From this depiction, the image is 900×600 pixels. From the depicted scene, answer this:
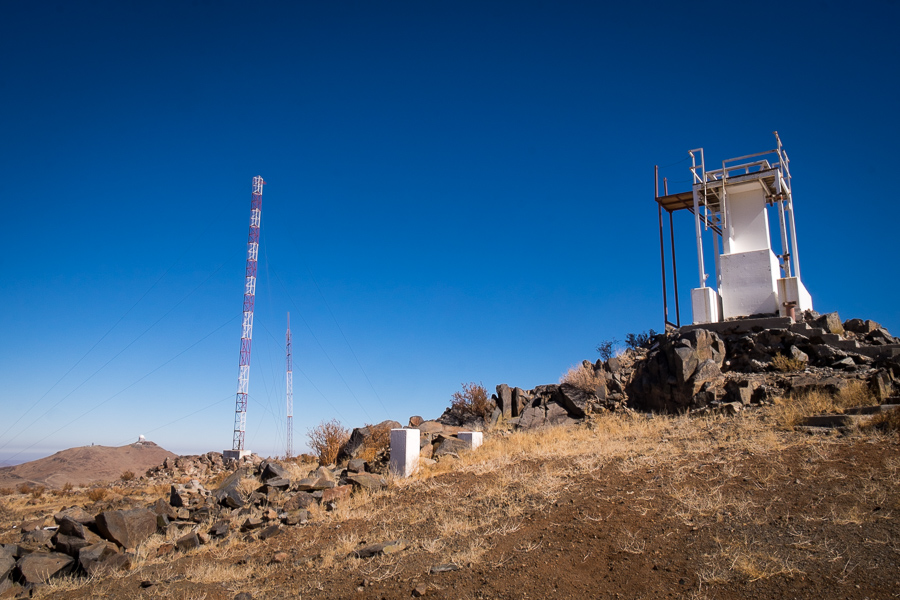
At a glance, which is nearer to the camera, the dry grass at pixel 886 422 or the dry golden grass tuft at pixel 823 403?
the dry grass at pixel 886 422

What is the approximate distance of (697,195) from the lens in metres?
22.0

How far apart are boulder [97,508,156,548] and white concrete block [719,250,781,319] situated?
18.5 meters

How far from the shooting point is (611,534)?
742cm

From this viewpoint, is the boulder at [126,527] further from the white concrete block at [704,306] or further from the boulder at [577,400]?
the white concrete block at [704,306]

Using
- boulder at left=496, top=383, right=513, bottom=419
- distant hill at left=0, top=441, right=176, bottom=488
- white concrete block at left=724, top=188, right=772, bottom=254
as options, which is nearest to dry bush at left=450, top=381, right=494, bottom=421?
boulder at left=496, top=383, right=513, bottom=419

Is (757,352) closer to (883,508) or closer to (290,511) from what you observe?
(883,508)

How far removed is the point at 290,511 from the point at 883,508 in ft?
31.2

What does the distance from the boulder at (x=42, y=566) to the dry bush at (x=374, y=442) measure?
7628 mm

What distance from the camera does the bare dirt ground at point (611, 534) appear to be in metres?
6.01

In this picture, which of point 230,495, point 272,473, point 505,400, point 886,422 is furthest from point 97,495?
point 886,422

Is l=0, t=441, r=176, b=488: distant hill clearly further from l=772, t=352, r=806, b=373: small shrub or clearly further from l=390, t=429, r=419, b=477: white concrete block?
l=772, t=352, r=806, b=373: small shrub

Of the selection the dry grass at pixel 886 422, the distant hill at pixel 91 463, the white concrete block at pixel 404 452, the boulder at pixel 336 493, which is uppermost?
the dry grass at pixel 886 422

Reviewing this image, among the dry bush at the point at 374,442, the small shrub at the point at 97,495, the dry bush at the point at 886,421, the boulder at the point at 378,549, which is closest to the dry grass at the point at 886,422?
the dry bush at the point at 886,421

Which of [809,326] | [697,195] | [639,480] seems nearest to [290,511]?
[639,480]
